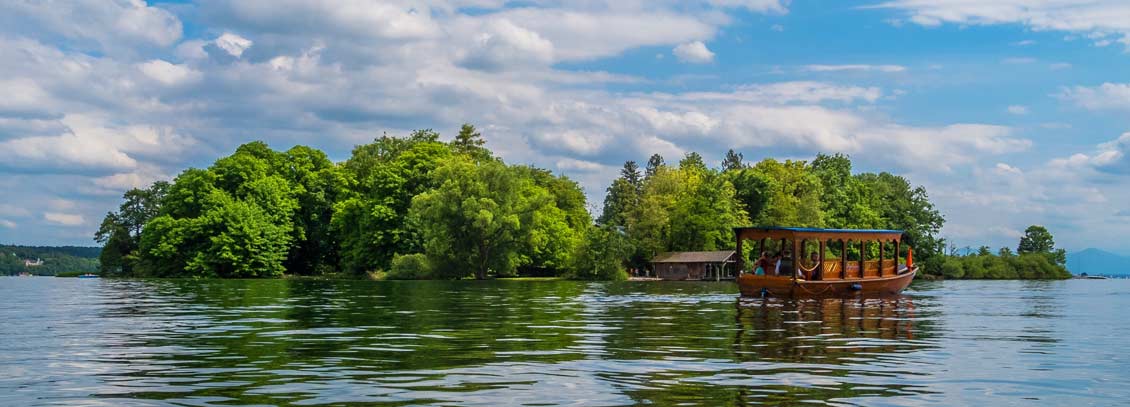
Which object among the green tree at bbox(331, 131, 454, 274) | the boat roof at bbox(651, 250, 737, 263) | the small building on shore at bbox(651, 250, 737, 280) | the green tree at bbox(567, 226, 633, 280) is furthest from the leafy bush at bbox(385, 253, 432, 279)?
the boat roof at bbox(651, 250, 737, 263)

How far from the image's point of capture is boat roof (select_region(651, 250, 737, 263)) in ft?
343

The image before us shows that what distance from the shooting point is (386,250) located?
107 meters

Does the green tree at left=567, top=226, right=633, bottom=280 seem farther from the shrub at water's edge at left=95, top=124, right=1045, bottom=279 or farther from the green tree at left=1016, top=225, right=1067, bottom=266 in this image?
the green tree at left=1016, top=225, right=1067, bottom=266

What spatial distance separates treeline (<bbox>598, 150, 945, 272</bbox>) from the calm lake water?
81539mm

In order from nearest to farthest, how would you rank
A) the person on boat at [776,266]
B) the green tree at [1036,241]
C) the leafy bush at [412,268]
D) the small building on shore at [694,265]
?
the person on boat at [776,266] < the leafy bush at [412,268] < the small building on shore at [694,265] < the green tree at [1036,241]

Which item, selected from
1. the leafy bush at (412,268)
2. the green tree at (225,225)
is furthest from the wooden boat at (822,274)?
the green tree at (225,225)

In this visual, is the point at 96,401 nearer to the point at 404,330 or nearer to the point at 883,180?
the point at 404,330

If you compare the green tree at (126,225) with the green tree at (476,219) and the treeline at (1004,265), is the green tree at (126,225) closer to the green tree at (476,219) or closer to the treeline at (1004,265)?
the green tree at (476,219)

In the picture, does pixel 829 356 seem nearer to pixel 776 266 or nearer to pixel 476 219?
pixel 776 266

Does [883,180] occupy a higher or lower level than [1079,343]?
higher

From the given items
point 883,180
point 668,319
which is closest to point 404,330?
point 668,319

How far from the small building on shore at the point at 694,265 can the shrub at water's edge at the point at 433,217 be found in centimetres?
353

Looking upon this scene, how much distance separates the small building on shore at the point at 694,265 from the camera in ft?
344

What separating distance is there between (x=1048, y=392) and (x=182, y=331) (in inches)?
715
